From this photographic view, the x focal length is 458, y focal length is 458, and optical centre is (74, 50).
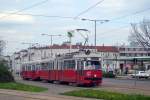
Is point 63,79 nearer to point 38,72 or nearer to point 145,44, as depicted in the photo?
point 38,72

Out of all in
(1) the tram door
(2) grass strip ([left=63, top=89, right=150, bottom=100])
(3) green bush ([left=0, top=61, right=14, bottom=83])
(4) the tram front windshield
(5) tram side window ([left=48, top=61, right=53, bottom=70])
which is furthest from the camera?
(3) green bush ([left=0, top=61, right=14, bottom=83])

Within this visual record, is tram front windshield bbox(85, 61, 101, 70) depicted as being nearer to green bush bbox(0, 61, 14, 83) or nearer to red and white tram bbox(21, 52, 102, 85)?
red and white tram bbox(21, 52, 102, 85)

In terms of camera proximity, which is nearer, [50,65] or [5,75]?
[50,65]

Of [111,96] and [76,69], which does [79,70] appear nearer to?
[76,69]

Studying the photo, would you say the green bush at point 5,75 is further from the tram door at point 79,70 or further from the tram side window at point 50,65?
the tram door at point 79,70

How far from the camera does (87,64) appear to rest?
135 ft

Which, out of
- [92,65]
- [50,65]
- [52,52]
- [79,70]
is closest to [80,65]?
[79,70]

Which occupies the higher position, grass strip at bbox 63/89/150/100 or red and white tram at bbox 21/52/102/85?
red and white tram at bbox 21/52/102/85

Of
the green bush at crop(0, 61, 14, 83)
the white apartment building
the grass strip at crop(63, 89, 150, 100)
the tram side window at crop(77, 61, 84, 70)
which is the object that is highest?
the white apartment building

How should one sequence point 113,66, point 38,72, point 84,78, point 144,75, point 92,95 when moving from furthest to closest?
point 113,66 → point 144,75 → point 38,72 → point 84,78 → point 92,95

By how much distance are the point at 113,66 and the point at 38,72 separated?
7205 centimetres

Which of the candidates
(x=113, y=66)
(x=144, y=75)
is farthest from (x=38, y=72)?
(x=113, y=66)

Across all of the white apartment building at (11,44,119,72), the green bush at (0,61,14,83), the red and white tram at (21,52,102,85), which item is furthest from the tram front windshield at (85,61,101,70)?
the white apartment building at (11,44,119,72)

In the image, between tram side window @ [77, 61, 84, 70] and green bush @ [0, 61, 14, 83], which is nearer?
tram side window @ [77, 61, 84, 70]
